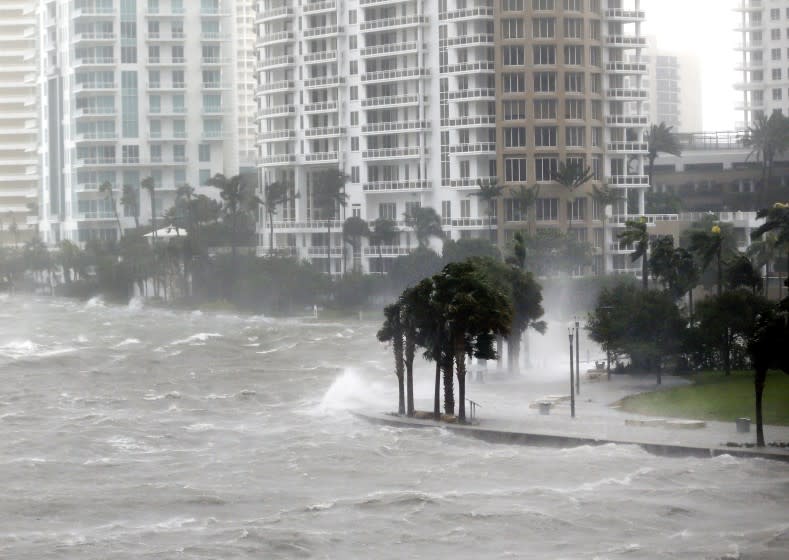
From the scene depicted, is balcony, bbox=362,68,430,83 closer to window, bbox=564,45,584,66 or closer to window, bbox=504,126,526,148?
window, bbox=504,126,526,148

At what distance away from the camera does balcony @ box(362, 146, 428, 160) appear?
17275 centimetres

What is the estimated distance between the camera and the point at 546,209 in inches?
6501

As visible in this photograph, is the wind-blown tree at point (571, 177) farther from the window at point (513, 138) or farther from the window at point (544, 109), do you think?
the window at point (544, 109)

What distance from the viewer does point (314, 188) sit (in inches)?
7018

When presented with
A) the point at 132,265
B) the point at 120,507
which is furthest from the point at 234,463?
the point at 132,265

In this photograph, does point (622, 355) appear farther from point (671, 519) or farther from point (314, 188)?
point (314, 188)

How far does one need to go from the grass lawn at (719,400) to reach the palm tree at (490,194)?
7503 centimetres

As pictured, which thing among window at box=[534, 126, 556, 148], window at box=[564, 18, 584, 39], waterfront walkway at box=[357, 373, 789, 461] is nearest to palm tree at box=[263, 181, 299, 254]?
window at box=[534, 126, 556, 148]

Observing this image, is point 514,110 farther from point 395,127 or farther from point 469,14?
point 395,127

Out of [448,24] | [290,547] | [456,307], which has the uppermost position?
[448,24]

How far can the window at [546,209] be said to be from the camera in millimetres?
164875

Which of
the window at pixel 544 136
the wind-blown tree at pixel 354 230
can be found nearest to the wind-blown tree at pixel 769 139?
the window at pixel 544 136

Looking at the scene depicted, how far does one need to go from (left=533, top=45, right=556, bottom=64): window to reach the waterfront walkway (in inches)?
3093

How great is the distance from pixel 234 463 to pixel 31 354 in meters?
61.1
